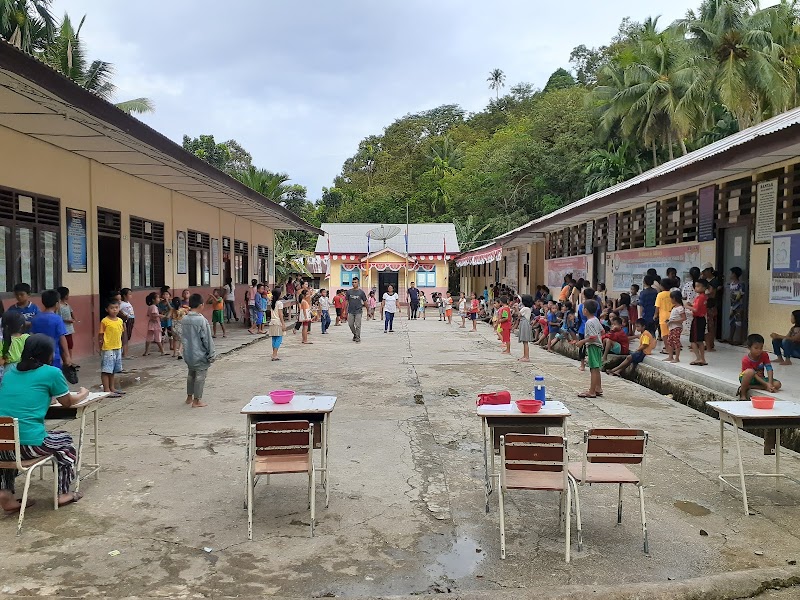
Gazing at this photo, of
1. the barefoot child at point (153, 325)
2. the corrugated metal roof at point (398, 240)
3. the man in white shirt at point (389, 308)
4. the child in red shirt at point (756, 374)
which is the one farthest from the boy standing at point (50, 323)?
the corrugated metal roof at point (398, 240)

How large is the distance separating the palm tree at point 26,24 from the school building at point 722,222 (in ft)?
60.4

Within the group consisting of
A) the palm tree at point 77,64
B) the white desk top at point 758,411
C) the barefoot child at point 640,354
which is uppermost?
the palm tree at point 77,64

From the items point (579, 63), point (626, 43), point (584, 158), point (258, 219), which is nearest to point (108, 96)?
point (258, 219)

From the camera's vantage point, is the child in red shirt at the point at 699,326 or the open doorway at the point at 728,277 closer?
the child in red shirt at the point at 699,326

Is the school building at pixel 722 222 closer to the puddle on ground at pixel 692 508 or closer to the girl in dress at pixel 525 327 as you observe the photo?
the girl in dress at pixel 525 327

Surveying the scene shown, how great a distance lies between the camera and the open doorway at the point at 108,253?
12.7 m

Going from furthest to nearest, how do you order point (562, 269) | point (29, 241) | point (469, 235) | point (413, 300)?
point (469, 235) < point (413, 300) < point (562, 269) < point (29, 241)

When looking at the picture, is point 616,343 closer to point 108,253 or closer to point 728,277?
point 728,277

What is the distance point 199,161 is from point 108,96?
17.8 metres

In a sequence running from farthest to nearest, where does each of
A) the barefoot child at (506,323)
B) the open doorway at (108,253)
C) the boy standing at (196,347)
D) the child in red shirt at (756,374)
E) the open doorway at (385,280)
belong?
the open doorway at (385,280)
the barefoot child at (506,323)
the open doorway at (108,253)
the boy standing at (196,347)
the child in red shirt at (756,374)

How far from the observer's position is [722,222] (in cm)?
1230

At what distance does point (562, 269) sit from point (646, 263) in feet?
24.0

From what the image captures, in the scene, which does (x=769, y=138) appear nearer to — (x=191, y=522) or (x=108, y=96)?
(x=191, y=522)

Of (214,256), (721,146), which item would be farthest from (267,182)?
(721,146)
